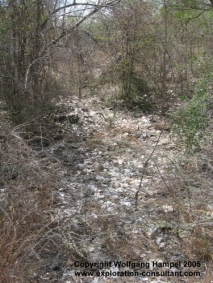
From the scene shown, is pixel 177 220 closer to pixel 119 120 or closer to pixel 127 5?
pixel 119 120

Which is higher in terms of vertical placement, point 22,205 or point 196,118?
point 196,118

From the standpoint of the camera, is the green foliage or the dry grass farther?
the green foliage

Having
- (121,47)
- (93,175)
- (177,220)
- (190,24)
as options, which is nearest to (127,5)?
(121,47)

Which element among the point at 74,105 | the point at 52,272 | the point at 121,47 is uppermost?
the point at 121,47

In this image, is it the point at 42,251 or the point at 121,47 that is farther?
the point at 121,47

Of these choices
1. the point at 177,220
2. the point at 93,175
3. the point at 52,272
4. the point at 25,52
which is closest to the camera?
the point at 52,272

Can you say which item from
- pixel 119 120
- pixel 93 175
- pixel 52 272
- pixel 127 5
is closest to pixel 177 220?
pixel 52 272

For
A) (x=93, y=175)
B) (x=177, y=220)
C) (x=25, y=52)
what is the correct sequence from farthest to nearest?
(x=25, y=52)
(x=93, y=175)
(x=177, y=220)

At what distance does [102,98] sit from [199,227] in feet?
14.5

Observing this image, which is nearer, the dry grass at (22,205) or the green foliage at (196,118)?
the dry grass at (22,205)

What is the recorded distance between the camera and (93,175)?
4.05 m

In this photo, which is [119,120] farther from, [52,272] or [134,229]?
[52,272]

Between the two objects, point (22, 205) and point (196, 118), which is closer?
point (22, 205)

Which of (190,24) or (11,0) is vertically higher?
(11,0)
